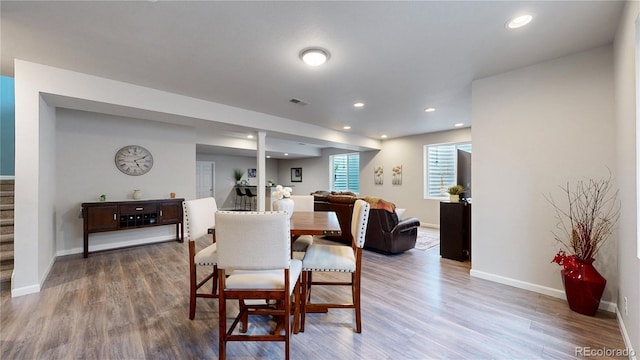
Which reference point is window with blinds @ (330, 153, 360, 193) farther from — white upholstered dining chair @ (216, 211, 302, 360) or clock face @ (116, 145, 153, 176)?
white upholstered dining chair @ (216, 211, 302, 360)

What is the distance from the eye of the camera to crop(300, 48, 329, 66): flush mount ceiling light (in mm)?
2410

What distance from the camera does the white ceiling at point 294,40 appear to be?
184cm

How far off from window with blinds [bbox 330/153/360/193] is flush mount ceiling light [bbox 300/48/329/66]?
615cm

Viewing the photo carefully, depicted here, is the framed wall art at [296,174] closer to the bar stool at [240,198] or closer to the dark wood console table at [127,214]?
the bar stool at [240,198]

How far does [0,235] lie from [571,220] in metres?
6.51

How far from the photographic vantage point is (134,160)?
4680 mm

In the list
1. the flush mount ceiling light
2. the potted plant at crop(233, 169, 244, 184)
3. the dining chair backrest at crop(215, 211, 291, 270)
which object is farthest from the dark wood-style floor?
the potted plant at crop(233, 169, 244, 184)

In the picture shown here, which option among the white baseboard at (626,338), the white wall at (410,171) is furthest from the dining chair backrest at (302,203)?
the white wall at (410,171)

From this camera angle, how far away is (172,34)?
2.17m

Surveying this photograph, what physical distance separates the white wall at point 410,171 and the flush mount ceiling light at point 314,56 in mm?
4868

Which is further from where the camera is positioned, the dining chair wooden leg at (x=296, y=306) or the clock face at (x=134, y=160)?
the clock face at (x=134, y=160)

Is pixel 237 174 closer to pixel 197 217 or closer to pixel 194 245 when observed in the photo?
pixel 197 217

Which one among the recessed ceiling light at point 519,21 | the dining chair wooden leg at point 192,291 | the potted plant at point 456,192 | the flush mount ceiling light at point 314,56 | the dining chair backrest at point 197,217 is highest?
the recessed ceiling light at point 519,21

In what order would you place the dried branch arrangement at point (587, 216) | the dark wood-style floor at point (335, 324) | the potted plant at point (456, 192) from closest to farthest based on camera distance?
1. the dark wood-style floor at point (335, 324)
2. the dried branch arrangement at point (587, 216)
3. the potted plant at point (456, 192)
